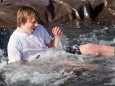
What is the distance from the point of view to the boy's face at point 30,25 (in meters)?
5.39

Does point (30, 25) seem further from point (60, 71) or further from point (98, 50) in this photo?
point (98, 50)

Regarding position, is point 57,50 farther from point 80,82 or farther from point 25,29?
point 80,82

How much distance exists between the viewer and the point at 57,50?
5.90 meters

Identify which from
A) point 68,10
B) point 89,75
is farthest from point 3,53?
point 68,10

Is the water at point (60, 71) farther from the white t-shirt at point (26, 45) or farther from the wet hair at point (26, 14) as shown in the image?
the wet hair at point (26, 14)

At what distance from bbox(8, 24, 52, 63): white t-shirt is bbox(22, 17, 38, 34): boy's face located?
6 cm

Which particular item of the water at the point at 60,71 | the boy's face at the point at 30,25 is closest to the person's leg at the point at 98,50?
the water at the point at 60,71

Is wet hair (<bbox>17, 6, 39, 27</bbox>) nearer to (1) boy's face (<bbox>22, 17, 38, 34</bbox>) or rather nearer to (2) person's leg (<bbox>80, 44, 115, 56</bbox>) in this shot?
(1) boy's face (<bbox>22, 17, 38, 34</bbox>)

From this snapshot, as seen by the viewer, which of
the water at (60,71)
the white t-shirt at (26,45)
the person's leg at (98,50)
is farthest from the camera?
the person's leg at (98,50)

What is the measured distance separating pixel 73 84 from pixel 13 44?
3.27ft

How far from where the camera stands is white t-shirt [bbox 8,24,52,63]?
17.4 feet

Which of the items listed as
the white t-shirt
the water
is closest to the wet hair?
the white t-shirt

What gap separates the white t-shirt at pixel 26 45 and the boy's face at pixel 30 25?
2.3 inches

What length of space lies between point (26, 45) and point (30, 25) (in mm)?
278
